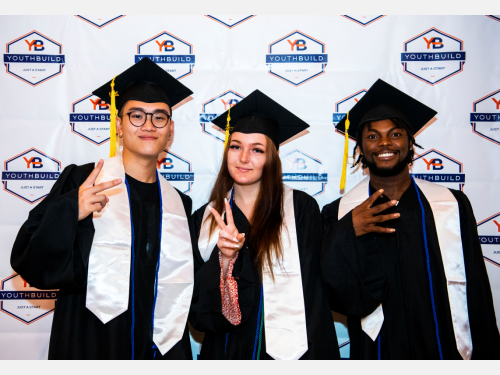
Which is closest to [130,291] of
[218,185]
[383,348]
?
[218,185]

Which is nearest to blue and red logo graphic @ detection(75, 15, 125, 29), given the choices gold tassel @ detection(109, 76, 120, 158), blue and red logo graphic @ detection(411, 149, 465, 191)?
gold tassel @ detection(109, 76, 120, 158)

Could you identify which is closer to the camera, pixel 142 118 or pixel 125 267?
pixel 125 267

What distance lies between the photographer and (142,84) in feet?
7.84

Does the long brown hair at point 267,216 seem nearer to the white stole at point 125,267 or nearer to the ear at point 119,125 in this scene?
the white stole at point 125,267

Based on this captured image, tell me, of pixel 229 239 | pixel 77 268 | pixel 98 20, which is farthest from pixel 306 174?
pixel 98 20

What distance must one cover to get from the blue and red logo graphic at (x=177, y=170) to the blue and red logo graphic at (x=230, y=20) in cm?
123

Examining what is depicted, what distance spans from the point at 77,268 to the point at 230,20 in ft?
7.65

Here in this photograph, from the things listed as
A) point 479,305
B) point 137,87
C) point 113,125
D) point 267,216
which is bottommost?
point 479,305

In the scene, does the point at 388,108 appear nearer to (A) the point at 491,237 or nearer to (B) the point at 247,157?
(B) the point at 247,157

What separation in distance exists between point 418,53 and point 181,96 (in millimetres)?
2072

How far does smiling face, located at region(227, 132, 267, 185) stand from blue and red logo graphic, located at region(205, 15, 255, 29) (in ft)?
4.05

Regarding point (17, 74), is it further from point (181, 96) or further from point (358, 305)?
point (358, 305)

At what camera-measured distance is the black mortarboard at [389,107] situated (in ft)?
7.79

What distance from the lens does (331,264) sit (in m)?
2.03
